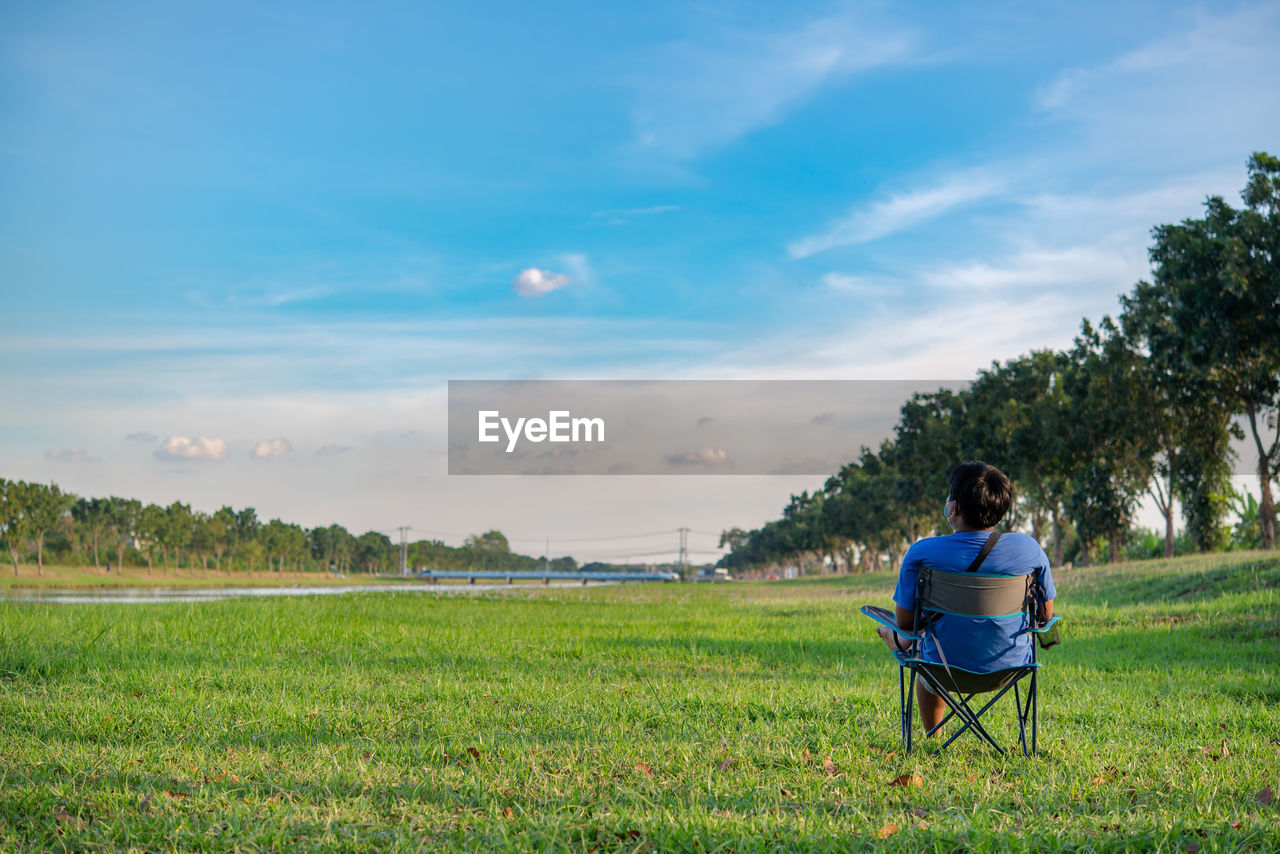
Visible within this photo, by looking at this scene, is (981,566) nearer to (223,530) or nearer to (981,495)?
(981,495)

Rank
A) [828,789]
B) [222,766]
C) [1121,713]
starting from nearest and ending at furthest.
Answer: [828,789] < [222,766] < [1121,713]

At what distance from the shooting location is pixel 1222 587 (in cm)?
1844

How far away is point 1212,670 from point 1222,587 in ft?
32.8

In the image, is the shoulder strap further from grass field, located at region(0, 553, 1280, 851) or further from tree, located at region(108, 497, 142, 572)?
tree, located at region(108, 497, 142, 572)

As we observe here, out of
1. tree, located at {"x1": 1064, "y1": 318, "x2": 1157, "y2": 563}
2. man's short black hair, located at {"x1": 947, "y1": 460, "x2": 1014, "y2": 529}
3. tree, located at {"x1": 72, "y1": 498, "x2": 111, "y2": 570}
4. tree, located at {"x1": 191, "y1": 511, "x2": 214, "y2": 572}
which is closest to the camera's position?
man's short black hair, located at {"x1": 947, "y1": 460, "x2": 1014, "y2": 529}

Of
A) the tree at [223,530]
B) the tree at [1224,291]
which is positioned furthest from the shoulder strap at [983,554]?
the tree at [223,530]

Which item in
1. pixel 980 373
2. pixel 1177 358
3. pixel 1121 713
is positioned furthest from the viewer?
pixel 980 373

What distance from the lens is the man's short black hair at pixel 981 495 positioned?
5.08 meters

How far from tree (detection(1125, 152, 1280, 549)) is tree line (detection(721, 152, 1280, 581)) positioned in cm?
4

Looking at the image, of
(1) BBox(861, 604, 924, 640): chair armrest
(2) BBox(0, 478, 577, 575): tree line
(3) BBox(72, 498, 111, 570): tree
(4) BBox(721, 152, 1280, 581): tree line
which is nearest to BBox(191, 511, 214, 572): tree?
(2) BBox(0, 478, 577, 575): tree line

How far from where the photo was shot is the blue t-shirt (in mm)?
5008

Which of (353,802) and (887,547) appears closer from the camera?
(353,802)

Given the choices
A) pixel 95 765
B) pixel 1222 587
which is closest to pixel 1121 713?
pixel 95 765

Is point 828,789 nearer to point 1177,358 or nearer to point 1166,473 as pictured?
point 1177,358
